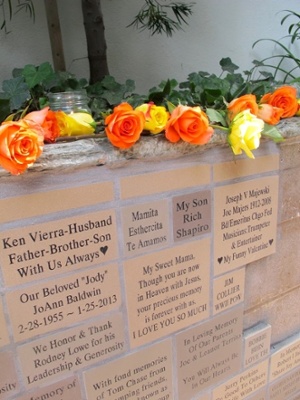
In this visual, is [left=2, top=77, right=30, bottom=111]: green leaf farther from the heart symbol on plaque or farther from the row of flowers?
the heart symbol on plaque

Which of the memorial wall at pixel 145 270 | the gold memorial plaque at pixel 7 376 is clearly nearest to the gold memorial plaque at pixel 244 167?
the memorial wall at pixel 145 270

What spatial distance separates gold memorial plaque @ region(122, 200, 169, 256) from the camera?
2.48 ft

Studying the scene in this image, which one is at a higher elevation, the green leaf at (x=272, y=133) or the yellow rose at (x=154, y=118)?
the yellow rose at (x=154, y=118)

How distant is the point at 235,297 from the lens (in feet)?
3.23

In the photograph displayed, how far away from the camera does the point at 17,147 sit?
0.55 m

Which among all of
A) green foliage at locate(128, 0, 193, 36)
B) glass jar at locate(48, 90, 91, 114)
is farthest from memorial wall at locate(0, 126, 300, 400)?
green foliage at locate(128, 0, 193, 36)

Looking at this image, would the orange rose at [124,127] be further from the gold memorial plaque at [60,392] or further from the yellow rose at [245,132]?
the gold memorial plaque at [60,392]

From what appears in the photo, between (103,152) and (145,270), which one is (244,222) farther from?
(103,152)

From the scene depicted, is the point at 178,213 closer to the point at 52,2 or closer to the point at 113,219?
the point at 113,219

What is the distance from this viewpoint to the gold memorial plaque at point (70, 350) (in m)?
0.73

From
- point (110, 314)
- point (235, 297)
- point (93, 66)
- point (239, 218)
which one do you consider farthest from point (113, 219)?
point (93, 66)

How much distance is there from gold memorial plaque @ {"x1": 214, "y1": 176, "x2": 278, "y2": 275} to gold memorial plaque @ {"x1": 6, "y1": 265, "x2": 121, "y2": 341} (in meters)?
0.29

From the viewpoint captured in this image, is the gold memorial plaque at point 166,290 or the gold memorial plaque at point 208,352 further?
the gold memorial plaque at point 208,352

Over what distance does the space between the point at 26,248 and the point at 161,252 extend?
300 millimetres
